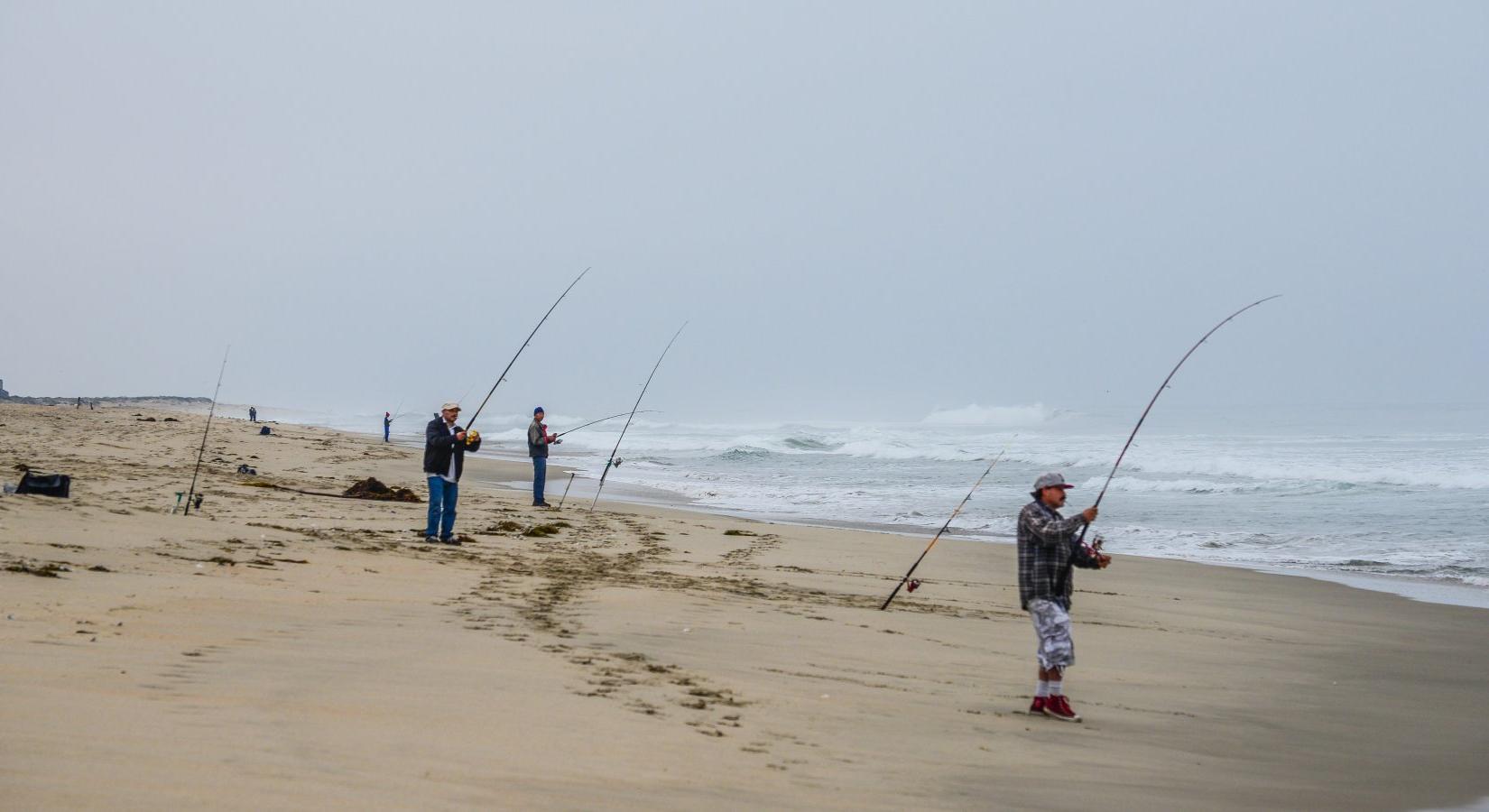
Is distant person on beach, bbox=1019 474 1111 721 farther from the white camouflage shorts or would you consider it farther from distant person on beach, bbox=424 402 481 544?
distant person on beach, bbox=424 402 481 544

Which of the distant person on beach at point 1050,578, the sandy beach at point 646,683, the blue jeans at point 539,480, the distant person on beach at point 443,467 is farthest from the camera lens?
the blue jeans at point 539,480

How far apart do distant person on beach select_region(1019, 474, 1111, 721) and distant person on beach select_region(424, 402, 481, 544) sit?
20.4 feet

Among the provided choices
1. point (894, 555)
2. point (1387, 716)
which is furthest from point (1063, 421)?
point (1387, 716)

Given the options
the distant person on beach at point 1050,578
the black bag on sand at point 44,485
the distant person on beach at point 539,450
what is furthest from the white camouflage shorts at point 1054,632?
the distant person on beach at point 539,450

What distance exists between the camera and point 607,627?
675 centimetres

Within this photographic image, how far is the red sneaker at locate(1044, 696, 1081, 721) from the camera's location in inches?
216

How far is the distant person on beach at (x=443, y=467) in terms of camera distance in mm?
10492

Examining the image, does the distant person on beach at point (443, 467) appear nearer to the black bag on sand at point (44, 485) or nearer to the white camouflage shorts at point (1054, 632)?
the black bag on sand at point (44, 485)

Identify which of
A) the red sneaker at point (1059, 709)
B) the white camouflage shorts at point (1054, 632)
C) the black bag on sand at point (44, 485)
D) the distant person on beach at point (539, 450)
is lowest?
the red sneaker at point (1059, 709)

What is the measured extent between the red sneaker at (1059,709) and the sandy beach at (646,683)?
4.7 inches

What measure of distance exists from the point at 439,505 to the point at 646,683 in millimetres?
5834

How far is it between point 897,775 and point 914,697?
1.43 meters

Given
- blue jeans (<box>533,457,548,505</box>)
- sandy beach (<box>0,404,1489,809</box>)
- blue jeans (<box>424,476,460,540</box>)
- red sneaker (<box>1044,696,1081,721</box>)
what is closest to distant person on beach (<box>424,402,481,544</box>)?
blue jeans (<box>424,476,460,540</box>)

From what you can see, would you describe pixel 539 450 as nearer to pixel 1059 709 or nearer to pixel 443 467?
pixel 443 467
